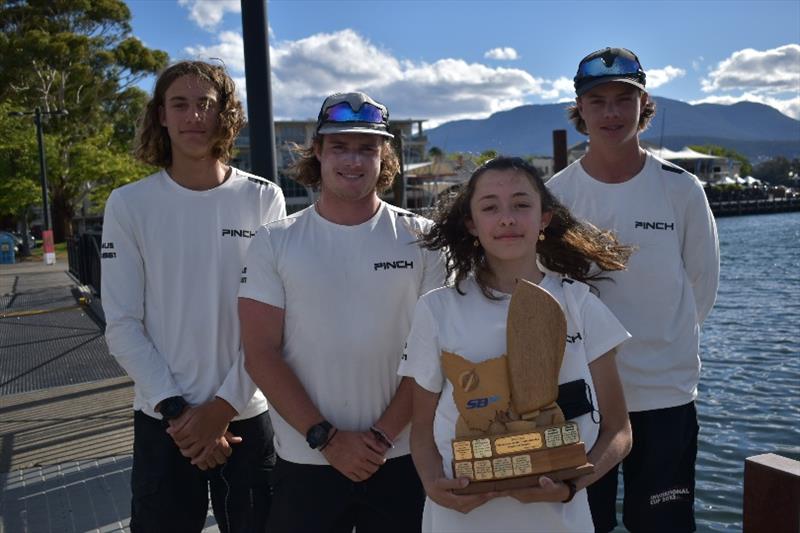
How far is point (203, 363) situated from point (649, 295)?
193 cm

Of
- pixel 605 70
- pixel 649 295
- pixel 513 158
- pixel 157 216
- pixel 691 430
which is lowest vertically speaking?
pixel 691 430

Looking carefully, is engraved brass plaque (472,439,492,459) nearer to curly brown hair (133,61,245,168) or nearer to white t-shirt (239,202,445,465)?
white t-shirt (239,202,445,465)

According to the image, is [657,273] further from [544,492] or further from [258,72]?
[258,72]

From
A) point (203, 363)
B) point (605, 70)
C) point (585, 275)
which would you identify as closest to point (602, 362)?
point (585, 275)

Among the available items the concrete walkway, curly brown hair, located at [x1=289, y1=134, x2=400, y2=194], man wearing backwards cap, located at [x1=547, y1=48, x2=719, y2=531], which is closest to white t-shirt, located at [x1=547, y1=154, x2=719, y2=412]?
man wearing backwards cap, located at [x1=547, y1=48, x2=719, y2=531]

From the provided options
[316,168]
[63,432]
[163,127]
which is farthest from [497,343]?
[63,432]

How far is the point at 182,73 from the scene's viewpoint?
122 inches

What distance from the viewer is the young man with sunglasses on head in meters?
2.91

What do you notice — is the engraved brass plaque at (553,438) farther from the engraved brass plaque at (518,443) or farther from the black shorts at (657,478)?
the black shorts at (657,478)

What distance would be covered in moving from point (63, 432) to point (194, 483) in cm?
405

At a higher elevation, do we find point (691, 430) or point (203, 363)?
point (203, 363)

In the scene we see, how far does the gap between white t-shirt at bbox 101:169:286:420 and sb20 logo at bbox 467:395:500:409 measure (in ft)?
3.64

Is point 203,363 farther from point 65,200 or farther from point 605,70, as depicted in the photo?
point 65,200

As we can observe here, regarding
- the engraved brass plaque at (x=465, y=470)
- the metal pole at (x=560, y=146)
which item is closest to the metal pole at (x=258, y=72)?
the engraved brass plaque at (x=465, y=470)
